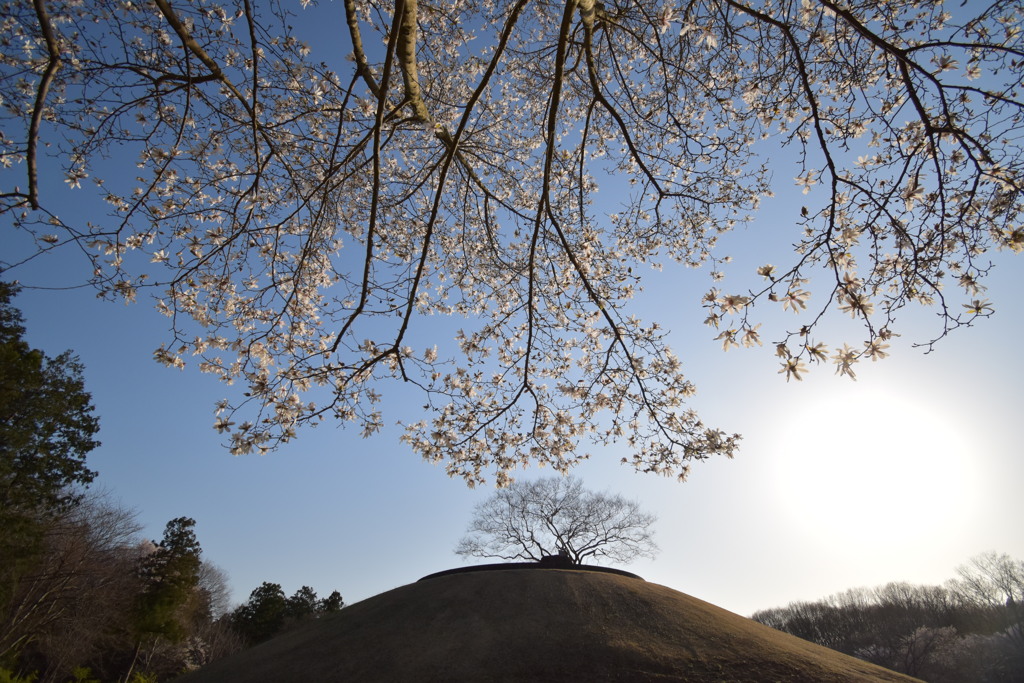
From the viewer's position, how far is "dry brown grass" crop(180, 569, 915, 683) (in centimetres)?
683

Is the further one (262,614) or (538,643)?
(262,614)

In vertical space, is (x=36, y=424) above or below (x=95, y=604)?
above

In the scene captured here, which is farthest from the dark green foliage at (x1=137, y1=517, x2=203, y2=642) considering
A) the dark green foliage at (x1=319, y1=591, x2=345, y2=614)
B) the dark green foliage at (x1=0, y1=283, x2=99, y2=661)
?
the dark green foliage at (x1=319, y1=591, x2=345, y2=614)

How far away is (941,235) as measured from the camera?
4582 millimetres

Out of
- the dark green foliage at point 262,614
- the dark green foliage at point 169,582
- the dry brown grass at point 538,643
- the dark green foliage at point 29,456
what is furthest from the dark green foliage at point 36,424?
the dark green foliage at point 262,614

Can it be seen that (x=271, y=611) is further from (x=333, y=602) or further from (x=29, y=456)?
(x=29, y=456)

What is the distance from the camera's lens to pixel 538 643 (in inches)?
299

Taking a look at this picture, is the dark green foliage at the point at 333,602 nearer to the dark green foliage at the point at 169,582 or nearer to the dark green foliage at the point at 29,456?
the dark green foliage at the point at 169,582

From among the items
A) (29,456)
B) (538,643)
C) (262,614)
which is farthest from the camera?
(262,614)

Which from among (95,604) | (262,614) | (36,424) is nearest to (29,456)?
(36,424)

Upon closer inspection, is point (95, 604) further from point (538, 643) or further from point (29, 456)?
point (538, 643)

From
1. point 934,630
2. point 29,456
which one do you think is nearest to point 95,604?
point 29,456

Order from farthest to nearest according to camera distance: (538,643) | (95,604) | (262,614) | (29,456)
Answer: (262,614)
(95,604)
(29,456)
(538,643)

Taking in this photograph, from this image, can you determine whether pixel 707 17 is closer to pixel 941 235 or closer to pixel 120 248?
pixel 941 235
